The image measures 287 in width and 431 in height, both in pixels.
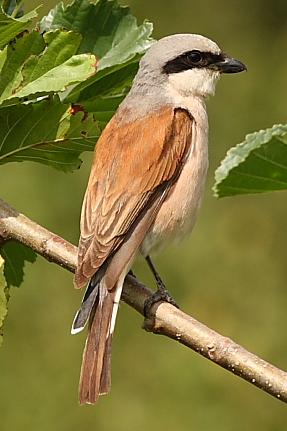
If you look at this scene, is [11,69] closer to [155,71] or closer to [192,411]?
[155,71]

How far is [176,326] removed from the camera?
81.2 inches

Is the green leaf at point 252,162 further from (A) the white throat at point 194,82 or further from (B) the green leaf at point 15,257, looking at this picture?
(A) the white throat at point 194,82

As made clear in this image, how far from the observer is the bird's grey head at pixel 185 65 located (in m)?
3.34

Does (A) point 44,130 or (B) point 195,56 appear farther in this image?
(B) point 195,56

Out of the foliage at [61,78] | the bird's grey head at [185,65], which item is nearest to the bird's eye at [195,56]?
the bird's grey head at [185,65]

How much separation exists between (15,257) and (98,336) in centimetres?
30

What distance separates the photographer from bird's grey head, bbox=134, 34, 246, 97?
11.0 ft

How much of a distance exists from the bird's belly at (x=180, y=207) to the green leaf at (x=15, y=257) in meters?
0.56

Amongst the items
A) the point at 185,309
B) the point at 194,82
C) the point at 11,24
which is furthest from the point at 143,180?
the point at 185,309

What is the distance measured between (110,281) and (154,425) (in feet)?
10.3

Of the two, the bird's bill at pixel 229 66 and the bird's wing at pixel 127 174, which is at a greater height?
the bird's bill at pixel 229 66

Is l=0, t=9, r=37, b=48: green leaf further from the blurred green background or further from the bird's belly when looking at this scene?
the blurred green background

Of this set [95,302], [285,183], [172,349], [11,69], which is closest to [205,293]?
[172,349]

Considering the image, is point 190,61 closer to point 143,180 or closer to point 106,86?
point 143,180
